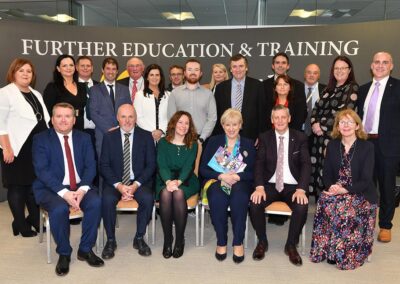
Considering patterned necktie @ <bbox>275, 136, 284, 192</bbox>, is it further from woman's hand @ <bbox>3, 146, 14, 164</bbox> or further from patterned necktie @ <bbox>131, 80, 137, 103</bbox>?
woman's hand @ <bbox>3, 146, 14, 164</bbox>

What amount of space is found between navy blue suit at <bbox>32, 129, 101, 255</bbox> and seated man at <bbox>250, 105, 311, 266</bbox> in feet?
4.37

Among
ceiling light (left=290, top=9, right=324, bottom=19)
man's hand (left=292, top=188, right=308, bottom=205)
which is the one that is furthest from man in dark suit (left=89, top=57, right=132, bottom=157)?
ceiling light (left=290, top=9, right=324, bottom=19)

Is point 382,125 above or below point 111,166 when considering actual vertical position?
above

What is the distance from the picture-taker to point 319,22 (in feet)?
21.3

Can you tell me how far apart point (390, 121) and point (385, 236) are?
42.8 inches

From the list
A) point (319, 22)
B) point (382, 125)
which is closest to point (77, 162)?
point (382, 125)

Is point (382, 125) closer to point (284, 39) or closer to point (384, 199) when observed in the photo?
point (384, 199)

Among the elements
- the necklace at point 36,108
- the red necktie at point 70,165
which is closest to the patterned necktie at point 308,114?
the red necktie at point 70,165

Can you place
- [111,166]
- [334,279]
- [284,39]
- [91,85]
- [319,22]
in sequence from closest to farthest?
[334,279] < [111,166] < [91,85] < [284,39] < [319,22]

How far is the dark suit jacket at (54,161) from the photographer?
3.06 meters

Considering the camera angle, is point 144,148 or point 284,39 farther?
point 284,39

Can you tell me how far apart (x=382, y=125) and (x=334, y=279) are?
151 centimetres

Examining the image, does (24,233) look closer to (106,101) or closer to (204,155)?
(106,101)

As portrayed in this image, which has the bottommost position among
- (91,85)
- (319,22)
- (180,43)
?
(91,85)
